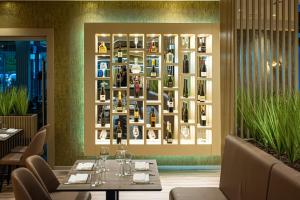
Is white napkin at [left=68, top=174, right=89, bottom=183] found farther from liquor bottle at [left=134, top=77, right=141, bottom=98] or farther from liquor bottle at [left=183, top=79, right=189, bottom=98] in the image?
liquor bottle at [left=183, top=79, right=189, bottom=98]

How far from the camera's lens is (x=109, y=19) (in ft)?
23.9

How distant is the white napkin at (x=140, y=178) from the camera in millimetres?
3648

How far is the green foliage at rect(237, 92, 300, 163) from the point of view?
318cm

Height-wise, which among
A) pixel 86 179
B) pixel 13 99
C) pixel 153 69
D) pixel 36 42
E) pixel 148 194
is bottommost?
pixel 148 194

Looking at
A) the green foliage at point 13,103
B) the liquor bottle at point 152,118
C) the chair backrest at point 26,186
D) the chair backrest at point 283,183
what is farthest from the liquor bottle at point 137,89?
the chair backrest at point 283,183

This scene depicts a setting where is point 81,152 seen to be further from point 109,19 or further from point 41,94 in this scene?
point 109,19

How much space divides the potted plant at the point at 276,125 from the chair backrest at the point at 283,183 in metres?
0.27

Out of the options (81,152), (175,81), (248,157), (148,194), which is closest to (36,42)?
(81,152)

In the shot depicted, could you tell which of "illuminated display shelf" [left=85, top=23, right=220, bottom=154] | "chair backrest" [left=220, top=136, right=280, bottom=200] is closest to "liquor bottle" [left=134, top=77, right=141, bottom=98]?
"illuminated display shelf" [left=85, top=23, right=220, bottom=154]

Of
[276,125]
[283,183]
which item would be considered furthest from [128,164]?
[283,183]

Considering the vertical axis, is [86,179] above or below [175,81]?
below

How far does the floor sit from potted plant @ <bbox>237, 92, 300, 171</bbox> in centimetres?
181

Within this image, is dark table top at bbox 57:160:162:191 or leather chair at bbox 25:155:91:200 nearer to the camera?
dark table top at bbox 57:160:162:191

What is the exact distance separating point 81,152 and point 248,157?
429 centimetres
